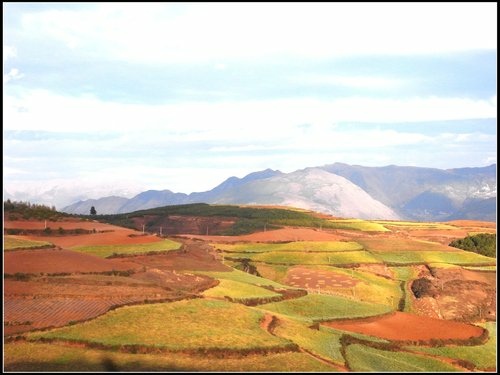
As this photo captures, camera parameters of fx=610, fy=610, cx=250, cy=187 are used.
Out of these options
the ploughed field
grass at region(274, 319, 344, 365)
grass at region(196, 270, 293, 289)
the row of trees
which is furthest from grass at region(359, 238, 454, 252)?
grass at region(274, 319, 344, 365)

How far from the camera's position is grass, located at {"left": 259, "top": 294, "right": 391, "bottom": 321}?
191 ft

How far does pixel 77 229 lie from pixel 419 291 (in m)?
52.1

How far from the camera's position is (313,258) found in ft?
316

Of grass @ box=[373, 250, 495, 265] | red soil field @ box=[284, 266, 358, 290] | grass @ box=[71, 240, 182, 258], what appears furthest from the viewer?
grass @ box=[373, 250, 495, 265]

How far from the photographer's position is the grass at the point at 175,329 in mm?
38219

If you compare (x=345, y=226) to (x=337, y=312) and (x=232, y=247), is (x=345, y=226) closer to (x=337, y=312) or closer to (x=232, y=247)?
(x=232, y=247)

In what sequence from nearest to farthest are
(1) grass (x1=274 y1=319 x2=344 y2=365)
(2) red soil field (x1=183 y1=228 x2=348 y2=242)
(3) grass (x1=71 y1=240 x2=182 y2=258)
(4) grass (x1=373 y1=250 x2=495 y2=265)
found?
(1) grass (x1=274 y1=319 x2=344 y2=365)
(3) grass (x1=71 y1=240 x2=182 y2=258)
(4) grass (x1=373 y1=250 x2=495 y2=265)
(2) red soil field (x1=183 y1=228 x2=348 y2=242)

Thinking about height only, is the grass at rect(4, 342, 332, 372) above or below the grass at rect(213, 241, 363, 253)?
below

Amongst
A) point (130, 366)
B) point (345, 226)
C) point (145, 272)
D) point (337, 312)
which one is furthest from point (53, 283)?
point (345, 226)

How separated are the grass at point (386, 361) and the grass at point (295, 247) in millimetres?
55336

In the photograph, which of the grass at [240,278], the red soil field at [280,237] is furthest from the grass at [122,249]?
the red soil field at [280,237]

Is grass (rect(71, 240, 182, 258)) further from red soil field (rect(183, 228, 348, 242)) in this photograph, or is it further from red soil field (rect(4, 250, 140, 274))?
red soil field (rect(183, 228, 348, 242))

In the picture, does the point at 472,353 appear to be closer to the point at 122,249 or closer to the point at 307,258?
the point at 307,258

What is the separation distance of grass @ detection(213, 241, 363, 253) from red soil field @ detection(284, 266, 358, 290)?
14889 millimetres
